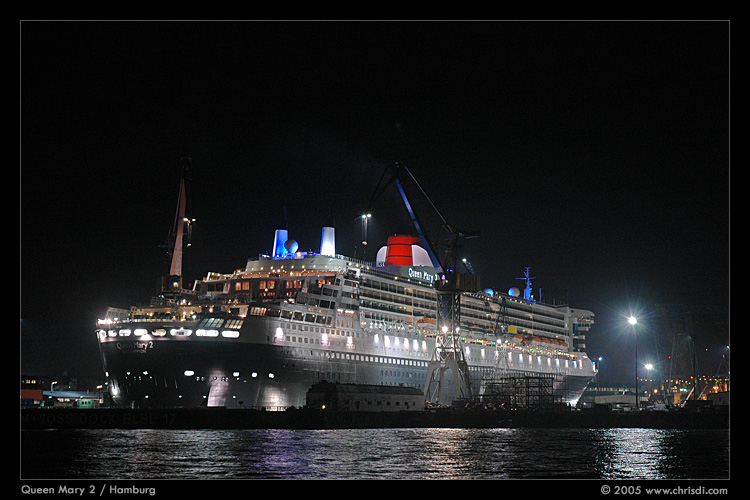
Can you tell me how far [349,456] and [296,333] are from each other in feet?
103

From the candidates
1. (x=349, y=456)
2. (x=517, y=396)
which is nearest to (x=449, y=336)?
(x=517, y=396)

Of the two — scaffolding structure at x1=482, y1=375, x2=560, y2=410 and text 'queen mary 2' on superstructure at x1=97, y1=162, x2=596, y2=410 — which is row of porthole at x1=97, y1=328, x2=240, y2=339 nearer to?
text 'queen mary 2' on superstructure at x1=97, y1=162, x2=596, y2=410

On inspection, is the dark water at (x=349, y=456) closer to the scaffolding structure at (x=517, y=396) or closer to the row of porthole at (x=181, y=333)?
the row of porthole at (x=181, y=333)

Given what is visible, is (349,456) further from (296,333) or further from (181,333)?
(296,333)

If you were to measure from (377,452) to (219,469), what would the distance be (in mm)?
11299

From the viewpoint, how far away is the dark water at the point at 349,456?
39062 mm

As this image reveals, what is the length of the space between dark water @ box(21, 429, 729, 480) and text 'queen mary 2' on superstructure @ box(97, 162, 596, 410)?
8.11m

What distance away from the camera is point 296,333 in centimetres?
7662

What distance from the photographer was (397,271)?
9881 cm

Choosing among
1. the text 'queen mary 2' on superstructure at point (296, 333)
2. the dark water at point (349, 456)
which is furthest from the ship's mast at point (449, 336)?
the dark water at point (349, 456)

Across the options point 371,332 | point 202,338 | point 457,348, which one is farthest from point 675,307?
point 202,338

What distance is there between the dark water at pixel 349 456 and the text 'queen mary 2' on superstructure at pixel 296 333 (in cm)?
811

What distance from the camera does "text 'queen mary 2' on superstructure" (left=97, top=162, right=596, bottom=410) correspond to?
234 ft
